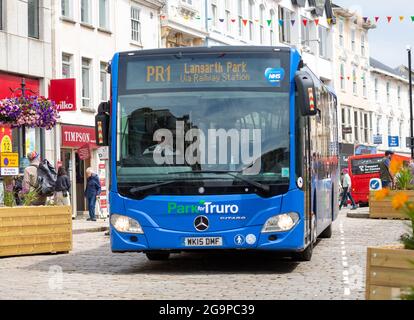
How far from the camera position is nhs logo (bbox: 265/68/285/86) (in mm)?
13977

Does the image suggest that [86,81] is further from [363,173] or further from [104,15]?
[363,173]

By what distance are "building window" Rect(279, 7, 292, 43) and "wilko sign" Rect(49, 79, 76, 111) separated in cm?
2801

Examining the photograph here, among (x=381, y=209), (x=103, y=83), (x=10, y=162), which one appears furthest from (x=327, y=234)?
(x=103, y=83)

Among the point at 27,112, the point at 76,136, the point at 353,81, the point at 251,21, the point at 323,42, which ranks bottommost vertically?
the point at 27,112

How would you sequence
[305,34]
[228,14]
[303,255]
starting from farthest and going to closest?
[305,34] < [228,14] < [303,255]

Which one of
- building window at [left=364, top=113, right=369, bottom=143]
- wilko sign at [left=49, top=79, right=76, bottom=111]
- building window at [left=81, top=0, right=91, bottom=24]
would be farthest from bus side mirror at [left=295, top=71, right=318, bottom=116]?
building window at [left=364, top=113, right=369, bottom=143]

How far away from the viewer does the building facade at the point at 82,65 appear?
1426 inches

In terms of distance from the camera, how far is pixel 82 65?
126 ft

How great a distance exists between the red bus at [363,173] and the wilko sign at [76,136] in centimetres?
1571

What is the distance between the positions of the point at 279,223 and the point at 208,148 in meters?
1.36

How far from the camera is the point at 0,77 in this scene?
32594 millimetres

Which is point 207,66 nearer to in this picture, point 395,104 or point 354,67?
point 354,67

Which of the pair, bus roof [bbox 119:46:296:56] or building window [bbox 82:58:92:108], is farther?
building window [bbox 82:58:92:108]

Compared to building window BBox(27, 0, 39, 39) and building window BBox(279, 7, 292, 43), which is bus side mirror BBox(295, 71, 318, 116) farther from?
building window BBox(279, 7, 292, 43)
